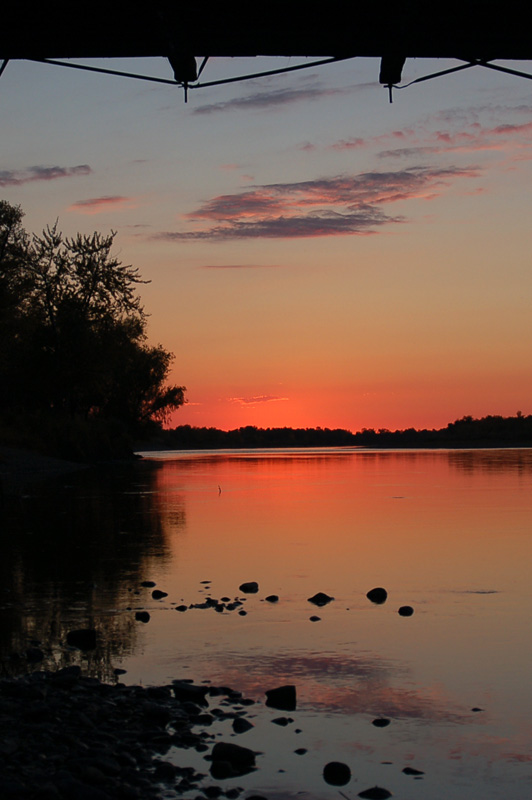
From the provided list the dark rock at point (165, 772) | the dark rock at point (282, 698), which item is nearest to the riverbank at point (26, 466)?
the dark rock at point (282, 698)

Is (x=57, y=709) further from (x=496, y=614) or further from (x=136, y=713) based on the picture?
(x=496, y=614)

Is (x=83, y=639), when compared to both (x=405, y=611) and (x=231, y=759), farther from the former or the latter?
(x=405, y=611)

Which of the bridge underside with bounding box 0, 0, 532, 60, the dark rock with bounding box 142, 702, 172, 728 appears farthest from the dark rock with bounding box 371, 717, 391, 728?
the bridge underside with bounding box 0, 0, 532, 60

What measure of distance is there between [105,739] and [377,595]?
9360mm

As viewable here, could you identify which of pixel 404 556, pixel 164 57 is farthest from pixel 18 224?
pixel 164 57

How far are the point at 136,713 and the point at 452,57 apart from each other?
10.3m

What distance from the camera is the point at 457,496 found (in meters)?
43.8

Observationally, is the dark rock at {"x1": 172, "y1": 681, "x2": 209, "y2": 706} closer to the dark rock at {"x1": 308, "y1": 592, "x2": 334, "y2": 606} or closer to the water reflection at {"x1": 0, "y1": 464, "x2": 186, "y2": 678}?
the water reflection at {"x1": 0, "y1": 464, "x2": 186, "y2": 678}

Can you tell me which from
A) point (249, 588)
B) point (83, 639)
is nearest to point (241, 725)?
point (83, 639)

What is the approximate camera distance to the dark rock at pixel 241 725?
32.1ft

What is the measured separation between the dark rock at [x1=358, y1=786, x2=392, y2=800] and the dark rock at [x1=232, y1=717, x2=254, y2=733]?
72.5 inches

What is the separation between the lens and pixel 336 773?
8633 millimetres

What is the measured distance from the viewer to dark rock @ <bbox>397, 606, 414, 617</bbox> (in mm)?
16047

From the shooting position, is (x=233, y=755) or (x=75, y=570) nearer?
(x=233, y=755)
